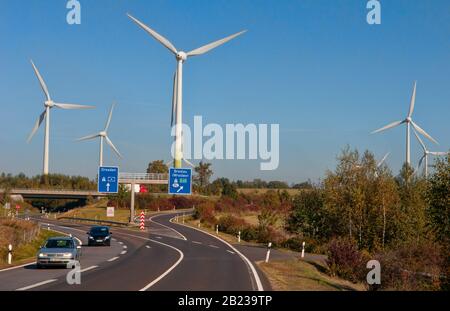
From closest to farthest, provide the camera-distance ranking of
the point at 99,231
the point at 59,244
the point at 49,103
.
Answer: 1. the point at 59,244
2. the point at 99,231
3. the point at 49,103

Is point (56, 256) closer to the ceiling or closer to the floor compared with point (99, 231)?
closer to the ceiling

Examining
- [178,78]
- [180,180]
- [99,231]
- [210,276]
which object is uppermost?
[178,78]

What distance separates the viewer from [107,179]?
2589 inches

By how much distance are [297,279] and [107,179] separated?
44.2 metres

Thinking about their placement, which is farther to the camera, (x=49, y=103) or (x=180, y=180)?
(x=49, y=103)

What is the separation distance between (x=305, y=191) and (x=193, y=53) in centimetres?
1848

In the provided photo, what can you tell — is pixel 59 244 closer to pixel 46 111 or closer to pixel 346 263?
pixel 346 263

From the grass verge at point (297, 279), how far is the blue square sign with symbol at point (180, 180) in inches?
1047

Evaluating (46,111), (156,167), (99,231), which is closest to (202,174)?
(156,167)

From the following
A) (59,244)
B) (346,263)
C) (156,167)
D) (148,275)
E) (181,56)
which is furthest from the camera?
(156,167)

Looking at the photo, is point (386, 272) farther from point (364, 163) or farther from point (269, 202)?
point (269, 202)
